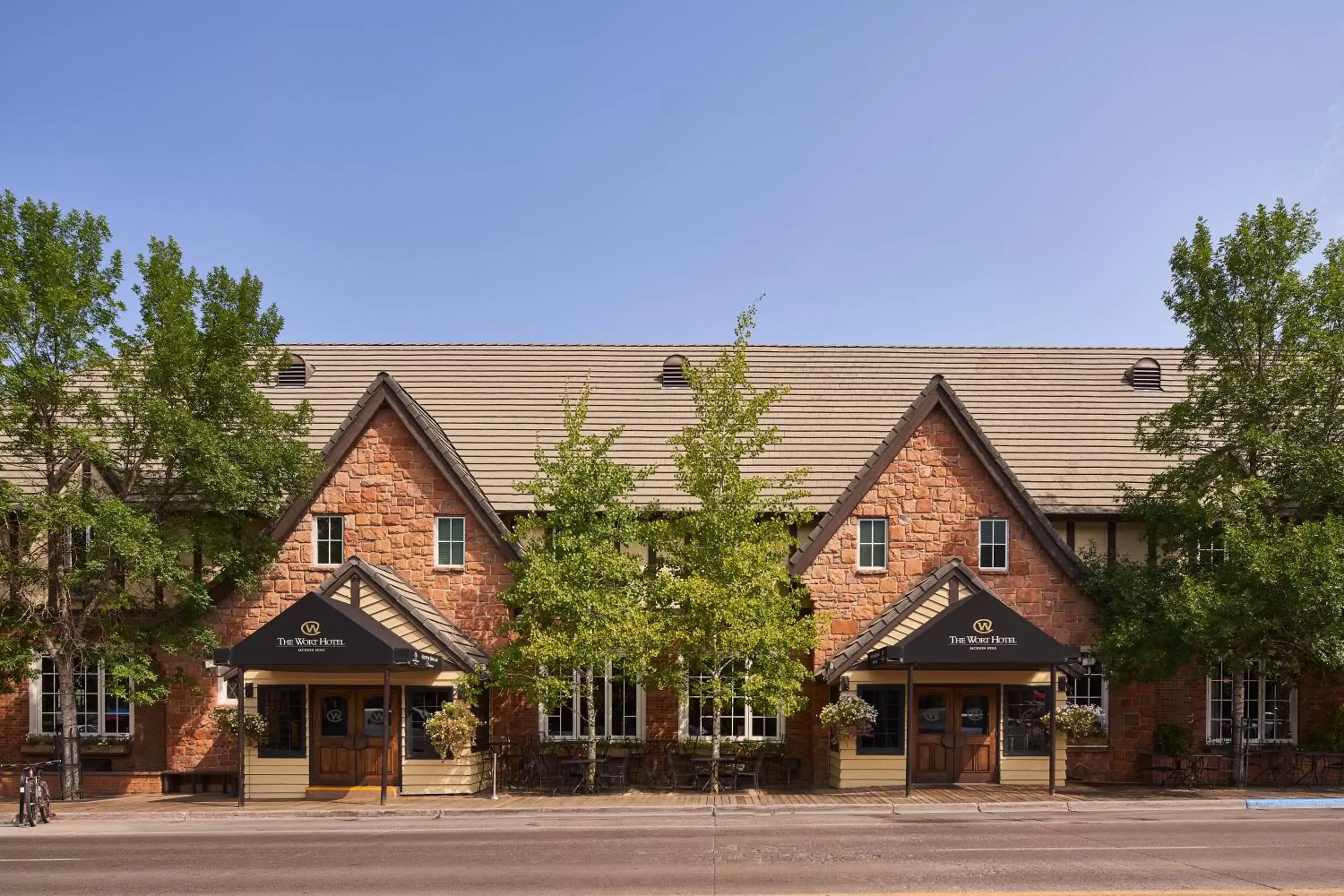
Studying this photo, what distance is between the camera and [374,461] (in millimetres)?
21859

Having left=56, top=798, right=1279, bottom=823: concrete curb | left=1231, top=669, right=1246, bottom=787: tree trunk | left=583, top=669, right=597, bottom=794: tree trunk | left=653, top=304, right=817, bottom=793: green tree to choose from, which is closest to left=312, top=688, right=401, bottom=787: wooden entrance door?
left=56, top=798, right=1279, bottom=823: concrete curb

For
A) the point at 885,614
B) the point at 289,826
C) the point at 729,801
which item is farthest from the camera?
the point at 885,614

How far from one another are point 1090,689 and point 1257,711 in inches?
158

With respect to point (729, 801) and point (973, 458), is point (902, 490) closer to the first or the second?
point (973, 458)

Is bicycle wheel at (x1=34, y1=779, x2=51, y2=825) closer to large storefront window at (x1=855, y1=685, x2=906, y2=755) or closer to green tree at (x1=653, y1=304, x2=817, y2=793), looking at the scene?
green tree at (x1=653, y1=304, x2=817, y2=793)

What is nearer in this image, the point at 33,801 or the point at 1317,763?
the point at 33,801

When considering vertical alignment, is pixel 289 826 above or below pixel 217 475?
below

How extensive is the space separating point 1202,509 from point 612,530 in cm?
1216

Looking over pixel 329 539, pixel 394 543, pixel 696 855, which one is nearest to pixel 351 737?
pixel 394 543

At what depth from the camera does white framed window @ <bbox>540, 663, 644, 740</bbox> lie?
70.6 ft

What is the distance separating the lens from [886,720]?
20469mm

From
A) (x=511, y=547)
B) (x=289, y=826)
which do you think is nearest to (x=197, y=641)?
(x=289, y=826)

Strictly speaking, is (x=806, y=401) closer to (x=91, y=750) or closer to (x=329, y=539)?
(x=329, y=539)

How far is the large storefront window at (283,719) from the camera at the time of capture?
65.1 ft
